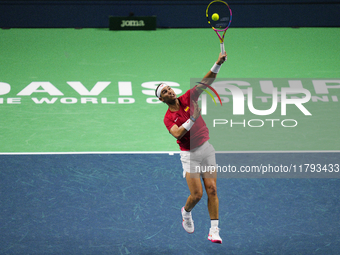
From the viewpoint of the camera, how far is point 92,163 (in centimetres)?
950

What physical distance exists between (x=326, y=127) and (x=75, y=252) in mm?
6589

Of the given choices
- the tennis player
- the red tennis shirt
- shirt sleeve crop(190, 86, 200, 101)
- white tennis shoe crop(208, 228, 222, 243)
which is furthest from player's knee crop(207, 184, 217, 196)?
Result: shirt sleeve crop(190, 86, 200, 101)

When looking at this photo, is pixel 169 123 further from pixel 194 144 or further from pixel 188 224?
pixel 188 224

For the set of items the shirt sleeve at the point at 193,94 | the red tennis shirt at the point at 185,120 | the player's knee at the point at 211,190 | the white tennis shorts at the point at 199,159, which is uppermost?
the shirt sleeve at the point at 193,94

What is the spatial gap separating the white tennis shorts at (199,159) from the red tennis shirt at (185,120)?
0.07 meters

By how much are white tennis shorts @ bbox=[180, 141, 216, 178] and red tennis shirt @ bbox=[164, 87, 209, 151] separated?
2.9 inches

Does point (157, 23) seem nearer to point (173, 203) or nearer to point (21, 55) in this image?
point (21, 55)

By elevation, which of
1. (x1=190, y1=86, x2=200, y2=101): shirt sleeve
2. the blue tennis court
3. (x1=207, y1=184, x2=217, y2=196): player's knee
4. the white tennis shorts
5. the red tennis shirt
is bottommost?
the blue tennis court

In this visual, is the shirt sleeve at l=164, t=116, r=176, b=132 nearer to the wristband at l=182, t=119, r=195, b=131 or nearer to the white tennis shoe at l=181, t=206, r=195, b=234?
the wristband at l=182, t=119, r=195, b=131

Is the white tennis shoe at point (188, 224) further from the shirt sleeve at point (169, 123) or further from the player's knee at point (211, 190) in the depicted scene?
the shirt sleeve at point (169, 123)

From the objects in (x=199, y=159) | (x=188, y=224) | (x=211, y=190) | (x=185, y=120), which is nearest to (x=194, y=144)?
(x=199, y=159)

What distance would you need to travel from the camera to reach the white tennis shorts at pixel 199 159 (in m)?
6.82

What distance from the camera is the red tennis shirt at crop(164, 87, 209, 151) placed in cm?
683

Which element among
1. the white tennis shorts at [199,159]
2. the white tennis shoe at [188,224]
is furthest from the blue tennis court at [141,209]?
the white tennis shorts at [199,159]
